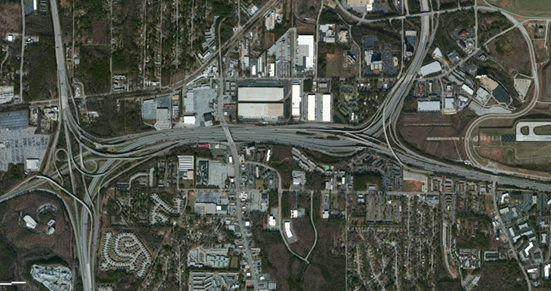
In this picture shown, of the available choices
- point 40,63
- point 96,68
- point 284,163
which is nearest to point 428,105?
point 284,163

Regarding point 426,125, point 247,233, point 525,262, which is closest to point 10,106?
point 247,233

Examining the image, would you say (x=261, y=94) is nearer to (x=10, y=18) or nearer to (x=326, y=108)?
(x=326, y=108)

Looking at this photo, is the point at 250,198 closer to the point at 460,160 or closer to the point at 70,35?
the point at 460,160

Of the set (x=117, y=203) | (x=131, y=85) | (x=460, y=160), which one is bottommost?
(x=117, y=203)

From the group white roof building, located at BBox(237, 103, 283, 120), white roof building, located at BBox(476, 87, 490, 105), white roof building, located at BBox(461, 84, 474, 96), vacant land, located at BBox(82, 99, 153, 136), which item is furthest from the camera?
vacant land, located at BBox(82, 99, 153, 136)

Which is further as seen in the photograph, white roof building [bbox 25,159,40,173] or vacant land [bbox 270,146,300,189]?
white roof building [bbox 25,159,40,173]

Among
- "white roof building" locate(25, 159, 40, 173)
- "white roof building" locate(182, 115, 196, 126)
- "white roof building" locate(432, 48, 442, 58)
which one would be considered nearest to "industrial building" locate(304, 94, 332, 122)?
"white roof building" locate(432, 48, 442, 58)

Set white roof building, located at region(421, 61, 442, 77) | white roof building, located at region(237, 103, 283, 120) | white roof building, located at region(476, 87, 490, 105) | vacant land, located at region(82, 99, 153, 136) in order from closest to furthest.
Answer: white roof building, located at region(476, 87, 490, 105), white roof building, located at region(421, 61, 442, 77), white roof building, located at region(237, 103, 283, 120), vacant land, located at region(82, 99, 153, 136)

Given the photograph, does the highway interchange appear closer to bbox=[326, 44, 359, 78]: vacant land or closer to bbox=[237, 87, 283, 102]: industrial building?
bbox=[237, 87, 283, 102]: industrial building
